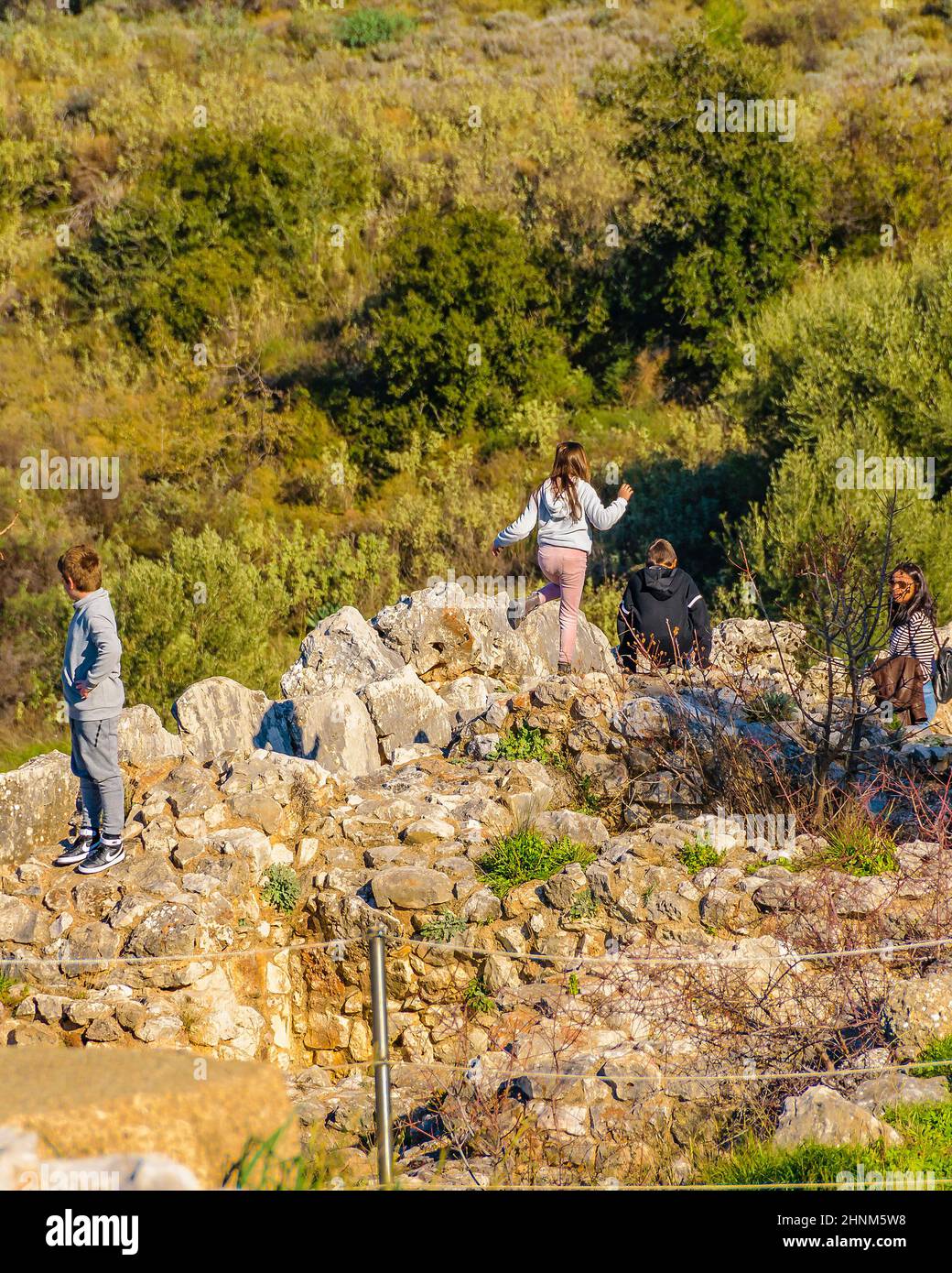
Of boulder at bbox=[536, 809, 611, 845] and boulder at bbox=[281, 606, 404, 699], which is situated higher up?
boulder at bbox=[281, 606, 404, 699]

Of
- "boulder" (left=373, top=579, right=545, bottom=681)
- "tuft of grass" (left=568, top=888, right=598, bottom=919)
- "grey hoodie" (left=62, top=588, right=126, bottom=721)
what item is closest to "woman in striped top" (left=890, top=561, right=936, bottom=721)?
"boulder" (left=373, top=579, right=545, bottom=681)

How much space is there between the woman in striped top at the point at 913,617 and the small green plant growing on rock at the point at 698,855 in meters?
2.18

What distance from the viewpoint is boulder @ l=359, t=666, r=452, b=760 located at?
957 centimetres

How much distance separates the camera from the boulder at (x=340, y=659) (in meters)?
10.1

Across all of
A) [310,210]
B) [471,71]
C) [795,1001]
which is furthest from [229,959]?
[471,71]

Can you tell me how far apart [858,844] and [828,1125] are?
2.77 m

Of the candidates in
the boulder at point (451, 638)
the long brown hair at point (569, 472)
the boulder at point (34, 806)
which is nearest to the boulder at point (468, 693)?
the boulder at point (451, 638)

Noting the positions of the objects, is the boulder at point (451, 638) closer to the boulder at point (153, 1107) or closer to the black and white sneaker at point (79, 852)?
the black and white sneaker at point (79, 852)

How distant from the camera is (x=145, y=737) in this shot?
361 inches

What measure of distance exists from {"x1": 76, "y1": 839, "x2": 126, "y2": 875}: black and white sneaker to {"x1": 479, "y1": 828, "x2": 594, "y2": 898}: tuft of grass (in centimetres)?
211

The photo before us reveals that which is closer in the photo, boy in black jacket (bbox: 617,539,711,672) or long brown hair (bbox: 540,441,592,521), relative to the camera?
long brown hair (bbox: 540,441,592,521)

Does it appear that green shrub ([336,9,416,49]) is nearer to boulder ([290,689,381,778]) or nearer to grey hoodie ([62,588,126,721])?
boulder ([290,689,381,778])

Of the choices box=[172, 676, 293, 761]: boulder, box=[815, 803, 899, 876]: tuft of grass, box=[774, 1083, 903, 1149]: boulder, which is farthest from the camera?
box=[172, 676, 293, 761]: boulder
